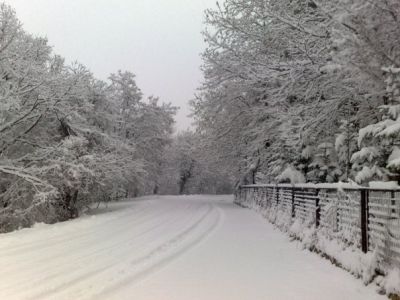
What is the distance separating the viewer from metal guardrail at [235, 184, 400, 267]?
23.7 ft

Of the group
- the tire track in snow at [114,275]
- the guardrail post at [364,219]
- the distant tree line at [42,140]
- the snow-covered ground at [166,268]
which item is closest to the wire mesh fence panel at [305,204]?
the snow-covered ground at [166,268]

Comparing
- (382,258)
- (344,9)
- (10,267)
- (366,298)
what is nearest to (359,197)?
(382,258)

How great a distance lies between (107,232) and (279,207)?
674 cm

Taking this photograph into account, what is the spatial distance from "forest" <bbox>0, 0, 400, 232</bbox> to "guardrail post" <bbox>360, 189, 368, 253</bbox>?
819mm

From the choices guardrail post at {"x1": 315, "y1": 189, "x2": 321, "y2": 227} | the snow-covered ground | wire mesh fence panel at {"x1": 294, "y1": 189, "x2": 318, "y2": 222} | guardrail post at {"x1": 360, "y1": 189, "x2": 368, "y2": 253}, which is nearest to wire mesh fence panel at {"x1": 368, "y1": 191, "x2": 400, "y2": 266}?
guardrail post at {"x1": 360, "y1": 189, "x2": 368, "y2": 253}

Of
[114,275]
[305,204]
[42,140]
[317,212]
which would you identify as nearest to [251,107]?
[42,140]

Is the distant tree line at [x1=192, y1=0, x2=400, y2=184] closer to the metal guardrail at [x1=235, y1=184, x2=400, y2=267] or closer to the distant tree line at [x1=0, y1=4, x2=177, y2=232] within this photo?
the metal guardrail at [x1=235, y1=184, x2=400, y2=267]

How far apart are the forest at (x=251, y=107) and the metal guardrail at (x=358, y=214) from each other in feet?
2.76

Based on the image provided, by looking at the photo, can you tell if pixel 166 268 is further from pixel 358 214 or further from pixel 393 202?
pixel 393 202

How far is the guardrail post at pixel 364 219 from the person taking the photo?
8344 mm

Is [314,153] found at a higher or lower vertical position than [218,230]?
higher

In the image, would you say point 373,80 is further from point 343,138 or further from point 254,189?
point 254,189

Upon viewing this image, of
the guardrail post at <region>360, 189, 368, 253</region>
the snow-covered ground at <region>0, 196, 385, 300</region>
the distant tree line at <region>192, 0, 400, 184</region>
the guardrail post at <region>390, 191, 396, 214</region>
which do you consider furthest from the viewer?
the distant tree line at <region>192, 0, 400, 184</region>

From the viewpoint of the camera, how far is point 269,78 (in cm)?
1694
